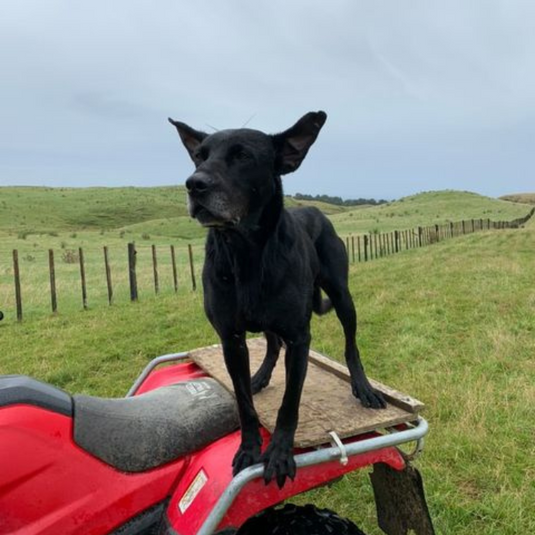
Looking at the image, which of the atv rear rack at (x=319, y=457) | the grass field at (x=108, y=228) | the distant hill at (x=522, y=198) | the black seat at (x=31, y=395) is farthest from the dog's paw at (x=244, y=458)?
the distant hill at (x=522, y=198)

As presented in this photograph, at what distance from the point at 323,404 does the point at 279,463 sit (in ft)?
2.36

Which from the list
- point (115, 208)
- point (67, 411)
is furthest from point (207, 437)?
point (115, 208)

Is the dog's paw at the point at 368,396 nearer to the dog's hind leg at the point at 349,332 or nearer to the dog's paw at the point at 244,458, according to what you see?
the dog's hind leg at the point at 349,332

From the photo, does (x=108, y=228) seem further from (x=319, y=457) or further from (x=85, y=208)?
(x=319, y=457)

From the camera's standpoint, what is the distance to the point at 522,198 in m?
89.2

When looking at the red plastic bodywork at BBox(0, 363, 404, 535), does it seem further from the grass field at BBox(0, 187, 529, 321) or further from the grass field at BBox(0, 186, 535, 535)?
the grass field at BBox(0, 187, 529, 321)

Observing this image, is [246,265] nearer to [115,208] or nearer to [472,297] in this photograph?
[472,297]

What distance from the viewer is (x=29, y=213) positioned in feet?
184

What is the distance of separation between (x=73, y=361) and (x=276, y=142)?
5671 mm

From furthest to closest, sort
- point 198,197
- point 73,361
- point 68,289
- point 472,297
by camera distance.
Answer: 1. point 68,289
2. point 472,297
3. point 73,361
4. point 198,197

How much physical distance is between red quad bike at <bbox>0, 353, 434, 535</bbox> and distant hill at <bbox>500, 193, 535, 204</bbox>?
92284 millimetres

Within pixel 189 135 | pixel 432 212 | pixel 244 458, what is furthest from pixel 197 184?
pixel 432 212

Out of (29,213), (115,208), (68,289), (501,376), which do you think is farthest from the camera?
(115,208)

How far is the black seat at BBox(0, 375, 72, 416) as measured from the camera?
1.89 meters
